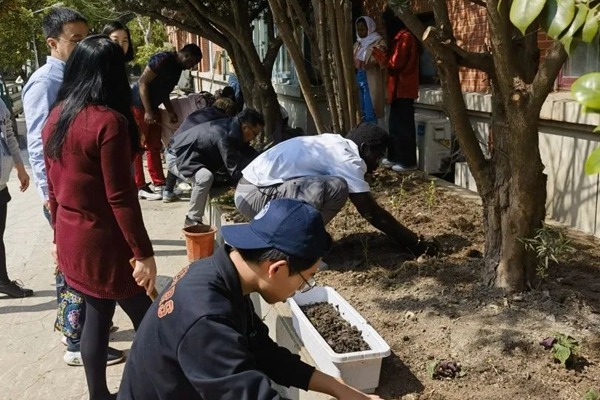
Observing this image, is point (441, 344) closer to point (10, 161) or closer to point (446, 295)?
point (446, 295)

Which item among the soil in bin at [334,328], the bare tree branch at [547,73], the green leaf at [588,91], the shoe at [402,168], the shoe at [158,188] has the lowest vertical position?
the shoe at [158,188]

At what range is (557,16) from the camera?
128 cm

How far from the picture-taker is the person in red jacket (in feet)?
26.4

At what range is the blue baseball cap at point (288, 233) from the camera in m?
1.99

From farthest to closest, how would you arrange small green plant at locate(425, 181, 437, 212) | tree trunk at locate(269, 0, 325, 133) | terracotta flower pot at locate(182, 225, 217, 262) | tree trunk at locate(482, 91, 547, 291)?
tree trunk at locate(269, 0, 325, 133) < small green plant at locate(425, 181, 437, 212) < terracotta flower pot at locate(182, 225, 217, 262) < tree trunk at locate(482, 91, 547, 291)

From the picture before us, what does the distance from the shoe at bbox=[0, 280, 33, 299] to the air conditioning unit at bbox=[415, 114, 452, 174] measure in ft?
15.3

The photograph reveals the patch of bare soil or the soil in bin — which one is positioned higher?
the soil in bin

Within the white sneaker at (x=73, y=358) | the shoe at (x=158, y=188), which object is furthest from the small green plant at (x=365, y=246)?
the shoe at (x=158, y=188)

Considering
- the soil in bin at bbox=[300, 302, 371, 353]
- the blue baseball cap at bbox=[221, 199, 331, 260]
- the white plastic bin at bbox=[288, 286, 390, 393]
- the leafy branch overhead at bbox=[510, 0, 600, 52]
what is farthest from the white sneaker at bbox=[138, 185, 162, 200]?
the leafy branch overhead at bbox=[510, 0, 600, 52]

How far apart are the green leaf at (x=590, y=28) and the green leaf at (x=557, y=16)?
1.2 inches

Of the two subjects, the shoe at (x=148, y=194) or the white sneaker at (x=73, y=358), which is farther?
the shoe at (x=148, y=194)

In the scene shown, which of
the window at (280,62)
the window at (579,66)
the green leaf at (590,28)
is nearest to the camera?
the green leaf at (590,28)

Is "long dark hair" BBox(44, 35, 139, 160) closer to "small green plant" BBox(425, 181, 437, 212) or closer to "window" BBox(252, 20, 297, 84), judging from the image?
"small green plant" BBox(425, 181, 437, 212)

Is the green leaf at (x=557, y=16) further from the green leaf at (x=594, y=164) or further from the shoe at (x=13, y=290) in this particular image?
the shoe at (x=13, y=290)
